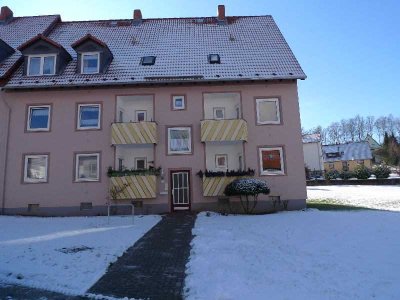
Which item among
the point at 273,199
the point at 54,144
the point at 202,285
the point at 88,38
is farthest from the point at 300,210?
the point at 88,38

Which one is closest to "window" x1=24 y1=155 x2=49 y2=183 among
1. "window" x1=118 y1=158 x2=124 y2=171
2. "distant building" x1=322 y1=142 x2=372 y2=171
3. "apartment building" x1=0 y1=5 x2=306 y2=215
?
"apartment building" x1=0 y1=5 x2=306 y2=215

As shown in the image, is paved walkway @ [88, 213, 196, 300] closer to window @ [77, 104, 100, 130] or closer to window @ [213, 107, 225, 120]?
window @ [77, 104, 100, 130]

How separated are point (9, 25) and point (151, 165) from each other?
15518 millimetres

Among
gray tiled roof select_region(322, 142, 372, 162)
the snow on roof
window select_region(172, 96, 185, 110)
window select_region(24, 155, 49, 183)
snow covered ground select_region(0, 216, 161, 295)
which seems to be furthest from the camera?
gray tiled roof select_region(322, 142, 372, 162)

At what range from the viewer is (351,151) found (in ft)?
231

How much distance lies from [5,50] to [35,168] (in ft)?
26.0

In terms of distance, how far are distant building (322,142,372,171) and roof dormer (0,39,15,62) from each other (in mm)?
60944

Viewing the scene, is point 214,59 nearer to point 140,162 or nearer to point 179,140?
point 179,140

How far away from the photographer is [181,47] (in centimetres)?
2109

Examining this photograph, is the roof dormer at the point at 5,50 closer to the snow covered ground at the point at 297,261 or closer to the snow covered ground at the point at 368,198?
the snow covered ground at the point at 297,261

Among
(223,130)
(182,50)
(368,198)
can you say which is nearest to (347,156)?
(368,198)

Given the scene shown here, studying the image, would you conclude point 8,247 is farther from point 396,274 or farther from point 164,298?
point 396,274

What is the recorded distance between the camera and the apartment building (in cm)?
1733

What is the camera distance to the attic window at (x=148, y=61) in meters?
19.5
